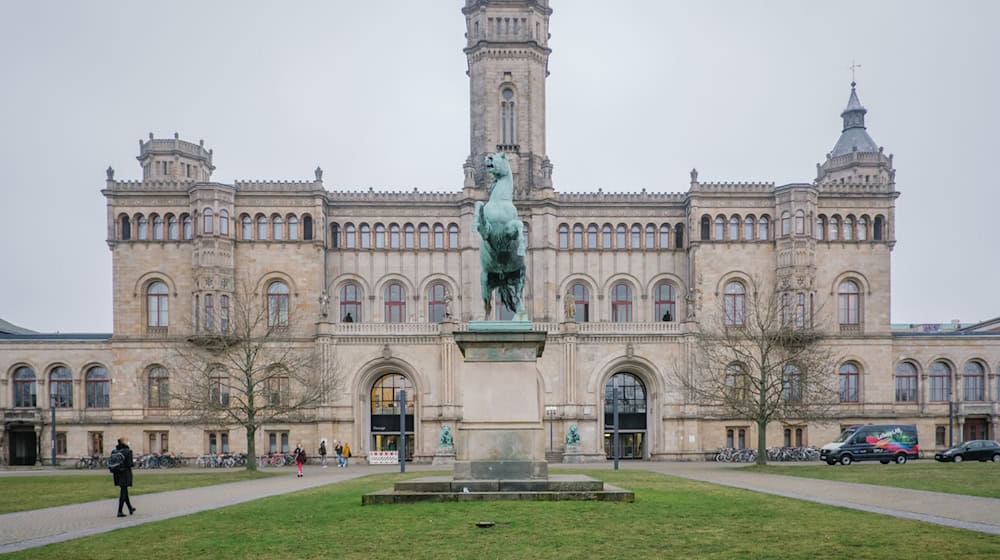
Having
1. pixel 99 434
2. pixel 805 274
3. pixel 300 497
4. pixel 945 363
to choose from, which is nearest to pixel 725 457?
pixel 805 274

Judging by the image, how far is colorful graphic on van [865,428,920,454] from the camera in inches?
1981

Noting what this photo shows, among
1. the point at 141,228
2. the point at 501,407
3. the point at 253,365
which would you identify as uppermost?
the point at 141,228

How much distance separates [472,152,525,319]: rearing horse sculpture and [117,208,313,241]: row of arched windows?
42.3 m

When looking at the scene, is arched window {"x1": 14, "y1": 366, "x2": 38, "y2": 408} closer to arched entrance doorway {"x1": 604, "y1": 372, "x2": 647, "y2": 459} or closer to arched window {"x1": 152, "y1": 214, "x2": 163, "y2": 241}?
arched window {"x1": 152, "y1": 214, "x2": 163, "y2": 241}

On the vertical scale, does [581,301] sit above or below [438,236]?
below

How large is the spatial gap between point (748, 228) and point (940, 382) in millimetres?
18116

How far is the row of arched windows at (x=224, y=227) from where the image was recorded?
61.9 meters

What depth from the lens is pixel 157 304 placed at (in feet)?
203

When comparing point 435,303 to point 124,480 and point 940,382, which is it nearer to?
point 940,382

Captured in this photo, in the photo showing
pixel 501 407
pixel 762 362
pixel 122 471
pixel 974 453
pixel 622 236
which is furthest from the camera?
pixel 622 236

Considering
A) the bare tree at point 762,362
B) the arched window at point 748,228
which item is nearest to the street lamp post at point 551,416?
the bare tree at point 762,362

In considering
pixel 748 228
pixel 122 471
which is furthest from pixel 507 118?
pixel 122 471

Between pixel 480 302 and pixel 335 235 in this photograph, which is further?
pixel 335 235

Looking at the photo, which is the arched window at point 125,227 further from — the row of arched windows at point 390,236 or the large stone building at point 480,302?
the row of arched windows at point 390,236
